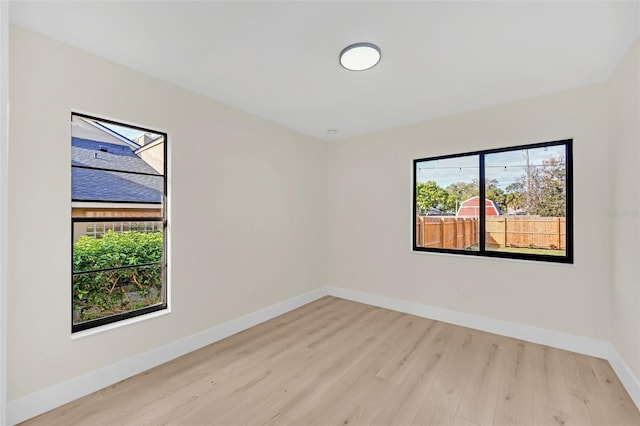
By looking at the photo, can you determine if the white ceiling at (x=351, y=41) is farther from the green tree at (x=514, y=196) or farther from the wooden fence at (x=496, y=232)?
the wooden fence at (x=496, y=232)

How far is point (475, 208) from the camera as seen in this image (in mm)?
3266

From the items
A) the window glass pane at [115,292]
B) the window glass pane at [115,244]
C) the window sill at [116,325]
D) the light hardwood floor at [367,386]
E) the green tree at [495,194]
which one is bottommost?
the light hardwood floor at [367,386]

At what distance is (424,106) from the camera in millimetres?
3055

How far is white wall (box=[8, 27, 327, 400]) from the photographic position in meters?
1.77

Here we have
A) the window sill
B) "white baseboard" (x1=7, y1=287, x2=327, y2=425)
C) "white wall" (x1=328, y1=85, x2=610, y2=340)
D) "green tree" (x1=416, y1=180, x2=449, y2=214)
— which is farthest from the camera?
"green tree" (x1=416, y1=180, x2=449, y2=214)

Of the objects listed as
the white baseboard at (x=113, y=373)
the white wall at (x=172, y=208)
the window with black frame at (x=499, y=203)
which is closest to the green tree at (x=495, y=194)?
the window with black frame at (x=499, y=203)

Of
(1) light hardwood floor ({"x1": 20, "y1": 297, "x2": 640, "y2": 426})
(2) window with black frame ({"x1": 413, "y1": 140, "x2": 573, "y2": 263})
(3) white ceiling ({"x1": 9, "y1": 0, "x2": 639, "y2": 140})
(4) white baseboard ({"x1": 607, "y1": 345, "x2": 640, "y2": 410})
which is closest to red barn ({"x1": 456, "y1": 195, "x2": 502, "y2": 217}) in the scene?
(2) window with black frame ({"x1": 413, "y1": 140, "x2": 573, "y2": 263})

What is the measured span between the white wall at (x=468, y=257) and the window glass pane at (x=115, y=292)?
2.60 meters

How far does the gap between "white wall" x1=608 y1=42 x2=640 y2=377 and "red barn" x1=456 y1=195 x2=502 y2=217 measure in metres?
0.91

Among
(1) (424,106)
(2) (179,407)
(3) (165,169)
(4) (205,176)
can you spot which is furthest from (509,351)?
(3) (165,169)

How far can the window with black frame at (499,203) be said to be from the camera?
278 centimetres

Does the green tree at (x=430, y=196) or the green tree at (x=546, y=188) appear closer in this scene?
the green tree at (x=546, y=188)

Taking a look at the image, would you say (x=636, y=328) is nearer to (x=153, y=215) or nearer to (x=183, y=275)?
(x=183, y=275)

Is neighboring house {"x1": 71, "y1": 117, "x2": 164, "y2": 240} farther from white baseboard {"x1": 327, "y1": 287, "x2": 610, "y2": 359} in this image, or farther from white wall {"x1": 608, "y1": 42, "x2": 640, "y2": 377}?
white wall {"x1": 608, "y1": 42, "x2": 640, "y2": 377}
